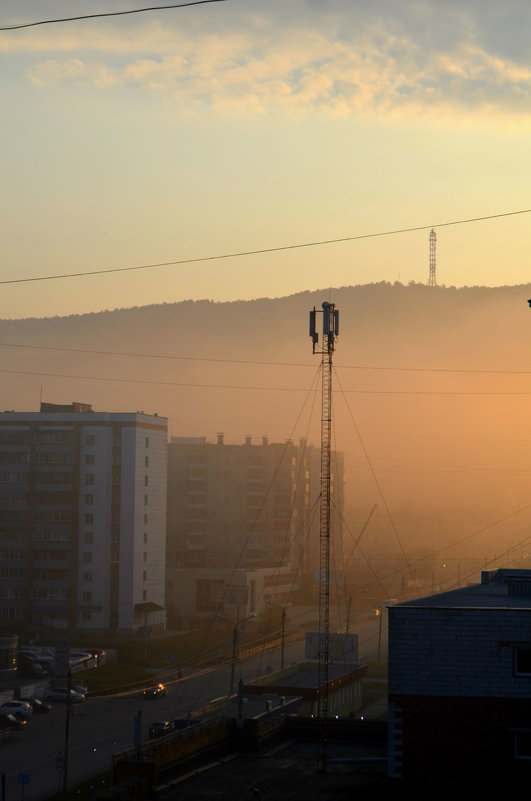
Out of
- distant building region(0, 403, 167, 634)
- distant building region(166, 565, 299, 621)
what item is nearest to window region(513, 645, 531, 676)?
distant building region(0, 403, 167, 634)

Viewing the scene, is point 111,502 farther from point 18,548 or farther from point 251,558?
point 251,558

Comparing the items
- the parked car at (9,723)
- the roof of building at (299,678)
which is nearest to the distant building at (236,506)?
the roof of building at (299,678)

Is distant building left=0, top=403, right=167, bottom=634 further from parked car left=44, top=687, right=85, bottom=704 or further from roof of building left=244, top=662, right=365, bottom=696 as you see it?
roof of building left=244, top=662, right=365, bottom=696

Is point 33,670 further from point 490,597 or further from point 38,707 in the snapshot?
point 490,597

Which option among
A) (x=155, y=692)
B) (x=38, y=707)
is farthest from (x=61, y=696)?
(x=155, y=692)

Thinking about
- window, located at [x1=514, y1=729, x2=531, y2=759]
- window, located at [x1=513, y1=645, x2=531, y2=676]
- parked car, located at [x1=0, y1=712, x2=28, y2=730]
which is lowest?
parked car, located at [x1=0, y1=712, x2=28, y2=730]

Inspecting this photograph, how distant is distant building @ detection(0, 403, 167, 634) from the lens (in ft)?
313

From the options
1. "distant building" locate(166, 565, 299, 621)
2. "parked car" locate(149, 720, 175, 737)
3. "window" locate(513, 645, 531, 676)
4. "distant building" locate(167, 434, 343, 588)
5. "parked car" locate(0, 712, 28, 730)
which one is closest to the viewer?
"window" locate(513, 645, 531, 676)

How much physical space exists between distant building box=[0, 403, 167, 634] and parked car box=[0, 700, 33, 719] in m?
31.3

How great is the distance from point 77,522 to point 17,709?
36006mm

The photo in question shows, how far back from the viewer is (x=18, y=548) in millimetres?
98188

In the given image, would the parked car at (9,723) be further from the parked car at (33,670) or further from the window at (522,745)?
the window at (522,745)

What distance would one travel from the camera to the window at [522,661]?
1911cm

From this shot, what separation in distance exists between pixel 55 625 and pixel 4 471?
1509cm
